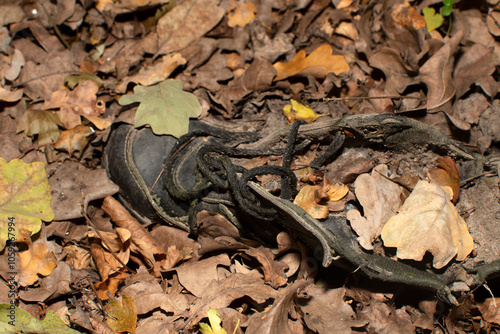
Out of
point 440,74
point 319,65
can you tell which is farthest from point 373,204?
point 319,65

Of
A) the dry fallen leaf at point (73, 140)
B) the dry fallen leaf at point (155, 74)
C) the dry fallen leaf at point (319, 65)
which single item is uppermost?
the dry fallen leaf at point (319, 65)

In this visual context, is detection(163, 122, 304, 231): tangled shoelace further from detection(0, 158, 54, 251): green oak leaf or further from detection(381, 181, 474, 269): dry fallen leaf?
detection(0, 158, 54, 251): green oak leaf

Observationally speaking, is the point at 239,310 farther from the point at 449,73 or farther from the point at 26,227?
the point at 449,73

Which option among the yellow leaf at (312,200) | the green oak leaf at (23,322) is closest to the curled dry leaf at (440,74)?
the yellow leaf at (312,200)

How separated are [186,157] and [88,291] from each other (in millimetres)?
896

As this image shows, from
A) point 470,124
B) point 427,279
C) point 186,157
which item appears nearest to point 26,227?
point 186,157

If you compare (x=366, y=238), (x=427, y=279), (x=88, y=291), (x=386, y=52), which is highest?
(x=386, y=52)

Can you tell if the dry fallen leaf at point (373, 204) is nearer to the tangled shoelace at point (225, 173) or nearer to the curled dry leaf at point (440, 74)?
the tangled shoelace at point (225, 173)

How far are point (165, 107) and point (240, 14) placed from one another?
3.62ft

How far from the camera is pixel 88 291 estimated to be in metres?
2.00

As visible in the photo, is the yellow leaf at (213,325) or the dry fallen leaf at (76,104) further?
the dry fallen leaf at (76,104)

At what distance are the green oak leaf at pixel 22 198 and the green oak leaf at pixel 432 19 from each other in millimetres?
2708

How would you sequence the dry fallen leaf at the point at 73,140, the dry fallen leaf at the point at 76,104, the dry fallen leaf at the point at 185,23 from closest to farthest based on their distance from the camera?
1. the dry fallen leaf at the point at 73,140
2. the dry fallen leaf at the point at 76,104
3. the dry fallen leaf at the point at 185,23

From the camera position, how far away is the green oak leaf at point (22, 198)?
81.5 inches
